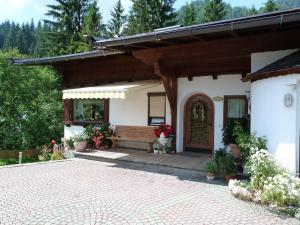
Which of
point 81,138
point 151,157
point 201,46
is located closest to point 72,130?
point 81,138

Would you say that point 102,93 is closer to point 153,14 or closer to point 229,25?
point 229,25

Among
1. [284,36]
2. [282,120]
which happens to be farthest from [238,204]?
[284,36]

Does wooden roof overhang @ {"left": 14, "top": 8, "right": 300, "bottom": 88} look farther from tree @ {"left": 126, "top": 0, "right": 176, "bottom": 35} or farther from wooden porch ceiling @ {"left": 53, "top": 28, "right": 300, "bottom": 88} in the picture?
tree @ {"left": 126, "top": 0, "right": 176, "bottom": 35}

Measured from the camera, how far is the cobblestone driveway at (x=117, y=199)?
721 cm

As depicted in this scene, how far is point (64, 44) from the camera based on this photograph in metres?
43.3

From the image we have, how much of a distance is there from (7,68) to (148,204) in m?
16.7

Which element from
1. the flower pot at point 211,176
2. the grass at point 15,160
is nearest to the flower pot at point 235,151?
the flower pot at point 211,176

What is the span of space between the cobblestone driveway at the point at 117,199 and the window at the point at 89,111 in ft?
22.9

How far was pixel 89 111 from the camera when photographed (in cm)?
1981

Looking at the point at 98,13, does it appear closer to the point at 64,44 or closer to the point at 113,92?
the point at 64,44

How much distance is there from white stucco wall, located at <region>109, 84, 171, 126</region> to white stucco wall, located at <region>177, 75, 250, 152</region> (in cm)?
89

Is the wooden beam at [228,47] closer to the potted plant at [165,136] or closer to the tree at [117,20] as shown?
the potted plant at [165,136]

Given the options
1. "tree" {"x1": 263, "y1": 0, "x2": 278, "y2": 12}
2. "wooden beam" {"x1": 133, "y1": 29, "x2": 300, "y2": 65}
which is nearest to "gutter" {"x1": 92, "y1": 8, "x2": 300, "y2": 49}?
"wooden beam" {"x1": 133, "y1": 29, "x2": 300, "y2": 65}

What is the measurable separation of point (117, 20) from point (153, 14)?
892 centimetres
